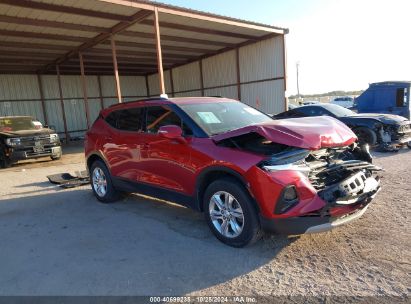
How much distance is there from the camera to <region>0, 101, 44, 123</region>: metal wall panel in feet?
67.2

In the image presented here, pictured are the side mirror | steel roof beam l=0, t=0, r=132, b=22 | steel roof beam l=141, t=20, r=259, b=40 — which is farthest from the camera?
steel roof beam l=141, t=20, r=259, b=40

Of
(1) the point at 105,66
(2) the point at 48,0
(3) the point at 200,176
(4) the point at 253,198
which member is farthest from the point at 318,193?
(1) the point at 105,66

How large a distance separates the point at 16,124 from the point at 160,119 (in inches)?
378

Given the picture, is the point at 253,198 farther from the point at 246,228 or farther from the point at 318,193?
the point at 318,193

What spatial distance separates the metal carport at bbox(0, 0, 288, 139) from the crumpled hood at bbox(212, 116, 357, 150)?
7896mm

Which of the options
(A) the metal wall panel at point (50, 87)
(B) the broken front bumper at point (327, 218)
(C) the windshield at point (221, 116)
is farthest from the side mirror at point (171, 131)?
(A) the metal wall panel at point (50, 87)

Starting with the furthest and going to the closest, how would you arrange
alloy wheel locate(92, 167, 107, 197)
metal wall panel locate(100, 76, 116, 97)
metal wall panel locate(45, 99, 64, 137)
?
1. metal wall panel locate(100, 76, 116, 97)
2. metal wall panel locate(45, 99, 64, 137)
3. alloy wheel locate(92, 167, 107, 197)

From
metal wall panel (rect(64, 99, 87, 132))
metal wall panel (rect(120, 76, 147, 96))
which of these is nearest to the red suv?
metal wall panel (rect(64, 99, 87, 132))

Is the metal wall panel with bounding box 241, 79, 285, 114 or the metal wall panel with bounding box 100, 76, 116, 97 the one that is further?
the metal wall panel with bounding box 100, 76, 116, 97

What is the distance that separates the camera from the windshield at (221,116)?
4242 mm

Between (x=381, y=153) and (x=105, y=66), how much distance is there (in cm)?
1734

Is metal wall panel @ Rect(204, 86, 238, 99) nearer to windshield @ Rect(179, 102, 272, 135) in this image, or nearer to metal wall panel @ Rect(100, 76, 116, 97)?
metal wall panel @ Rect(100, 76, 116, 97)

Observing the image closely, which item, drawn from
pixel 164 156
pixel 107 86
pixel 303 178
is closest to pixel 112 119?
pixel 164 156

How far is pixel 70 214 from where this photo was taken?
5359 millimetres
